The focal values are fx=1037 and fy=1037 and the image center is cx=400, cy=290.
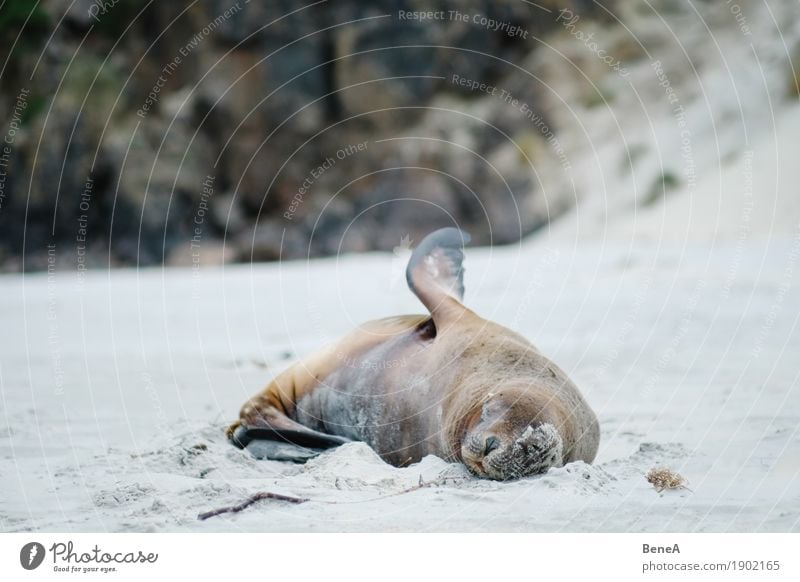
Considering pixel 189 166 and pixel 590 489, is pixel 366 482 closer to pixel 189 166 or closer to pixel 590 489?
pixel 590 489

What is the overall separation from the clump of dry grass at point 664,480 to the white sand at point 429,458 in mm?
38

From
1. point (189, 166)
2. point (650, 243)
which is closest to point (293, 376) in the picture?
point (650, 243)

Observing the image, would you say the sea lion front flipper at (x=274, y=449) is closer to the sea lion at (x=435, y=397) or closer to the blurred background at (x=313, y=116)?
the sea lion at (x=435, y=397)

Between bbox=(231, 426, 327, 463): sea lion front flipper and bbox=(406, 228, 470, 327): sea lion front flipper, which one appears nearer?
bbox=(231, 426, 327, 463): sea lion front flipper

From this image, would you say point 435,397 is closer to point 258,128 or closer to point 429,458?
point 429,458

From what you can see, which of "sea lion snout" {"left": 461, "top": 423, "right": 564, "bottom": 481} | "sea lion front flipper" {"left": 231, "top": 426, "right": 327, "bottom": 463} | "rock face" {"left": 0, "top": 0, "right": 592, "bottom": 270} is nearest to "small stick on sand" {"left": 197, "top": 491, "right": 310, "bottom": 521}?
"sea lion front flipper" {"left": 231, "top": 426, "right": 327, "bottom": 463}

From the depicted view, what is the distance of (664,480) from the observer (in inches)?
137

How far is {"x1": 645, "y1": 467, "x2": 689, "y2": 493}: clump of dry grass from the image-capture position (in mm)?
3475

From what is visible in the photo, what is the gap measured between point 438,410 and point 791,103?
677 cm

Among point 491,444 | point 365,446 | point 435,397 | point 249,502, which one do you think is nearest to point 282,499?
point 249,502

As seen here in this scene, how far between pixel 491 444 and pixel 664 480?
711 mm

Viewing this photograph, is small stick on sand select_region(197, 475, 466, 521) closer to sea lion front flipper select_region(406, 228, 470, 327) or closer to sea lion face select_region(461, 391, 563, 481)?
sea lion face select_region(461, 391, 563, 481)

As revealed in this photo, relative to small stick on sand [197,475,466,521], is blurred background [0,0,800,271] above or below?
above

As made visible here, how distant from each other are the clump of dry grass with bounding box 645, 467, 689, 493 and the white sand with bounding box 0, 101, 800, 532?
38 mm
